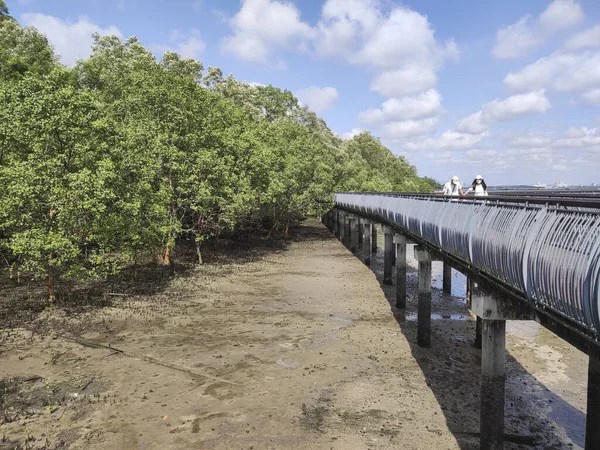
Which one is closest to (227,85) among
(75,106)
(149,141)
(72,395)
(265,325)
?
(149,141)

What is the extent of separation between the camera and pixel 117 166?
16609 millimetres

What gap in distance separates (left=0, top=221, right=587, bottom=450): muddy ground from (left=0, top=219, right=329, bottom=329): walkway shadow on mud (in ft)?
0.44

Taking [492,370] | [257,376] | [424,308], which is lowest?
[257,376]

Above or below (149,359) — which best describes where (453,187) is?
above

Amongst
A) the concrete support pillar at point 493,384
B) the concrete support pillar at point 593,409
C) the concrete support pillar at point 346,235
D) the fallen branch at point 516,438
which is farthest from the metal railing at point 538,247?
the concrete support pillar at point 346,235

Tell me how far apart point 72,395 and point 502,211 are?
917 centimetres

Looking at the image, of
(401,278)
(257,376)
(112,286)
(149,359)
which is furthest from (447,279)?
(112,286)

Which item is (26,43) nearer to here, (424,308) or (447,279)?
(447,279)

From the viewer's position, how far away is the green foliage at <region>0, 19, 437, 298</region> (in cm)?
1389

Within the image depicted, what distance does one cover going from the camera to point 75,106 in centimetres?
1496

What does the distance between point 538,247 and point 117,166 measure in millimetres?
14982

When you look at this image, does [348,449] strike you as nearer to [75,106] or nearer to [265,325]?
[265,325]

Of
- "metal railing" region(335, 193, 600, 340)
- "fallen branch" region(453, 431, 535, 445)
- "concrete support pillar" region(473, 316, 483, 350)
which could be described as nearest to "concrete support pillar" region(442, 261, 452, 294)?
"concrete support pillar" region(473, 316, 483, 350)

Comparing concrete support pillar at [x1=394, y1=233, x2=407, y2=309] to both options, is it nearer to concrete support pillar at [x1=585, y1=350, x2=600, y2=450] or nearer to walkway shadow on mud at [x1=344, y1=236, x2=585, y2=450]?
walkway shadow on mud at [x1=344, y1=236, x2=585, y2=450]
